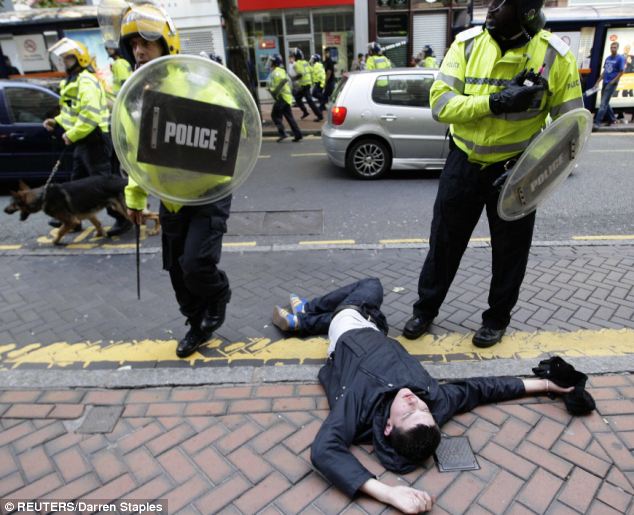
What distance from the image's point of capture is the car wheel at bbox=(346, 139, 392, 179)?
7.85 metres

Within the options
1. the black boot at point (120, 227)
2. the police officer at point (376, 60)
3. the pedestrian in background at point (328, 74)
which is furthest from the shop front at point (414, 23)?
the black boot at point (120, 227)

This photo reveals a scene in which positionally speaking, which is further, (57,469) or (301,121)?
(301,121)

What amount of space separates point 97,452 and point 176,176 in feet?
5.12

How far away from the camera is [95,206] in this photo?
541 cm

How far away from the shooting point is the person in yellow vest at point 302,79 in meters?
13.3

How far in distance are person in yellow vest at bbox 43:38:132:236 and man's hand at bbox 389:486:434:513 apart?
15.5 feet

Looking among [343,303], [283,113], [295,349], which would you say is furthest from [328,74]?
[295,349]

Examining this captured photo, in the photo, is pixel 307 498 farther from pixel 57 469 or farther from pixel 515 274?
pixel 515 274

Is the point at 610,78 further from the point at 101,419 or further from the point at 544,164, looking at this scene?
the point at 101,419

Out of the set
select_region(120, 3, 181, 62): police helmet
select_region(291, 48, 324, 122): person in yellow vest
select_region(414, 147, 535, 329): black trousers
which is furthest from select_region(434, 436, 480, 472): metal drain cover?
select_region(291, 48, 324, 122): person in yellow vest

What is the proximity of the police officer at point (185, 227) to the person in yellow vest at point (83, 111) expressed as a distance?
8.56 feet

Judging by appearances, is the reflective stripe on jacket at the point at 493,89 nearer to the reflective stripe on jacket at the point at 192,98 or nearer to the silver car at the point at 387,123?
the reflective stripe on jacket at the point at 192,98

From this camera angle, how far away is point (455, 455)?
8.16 ft

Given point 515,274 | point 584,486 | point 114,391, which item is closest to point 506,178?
point 515,274
